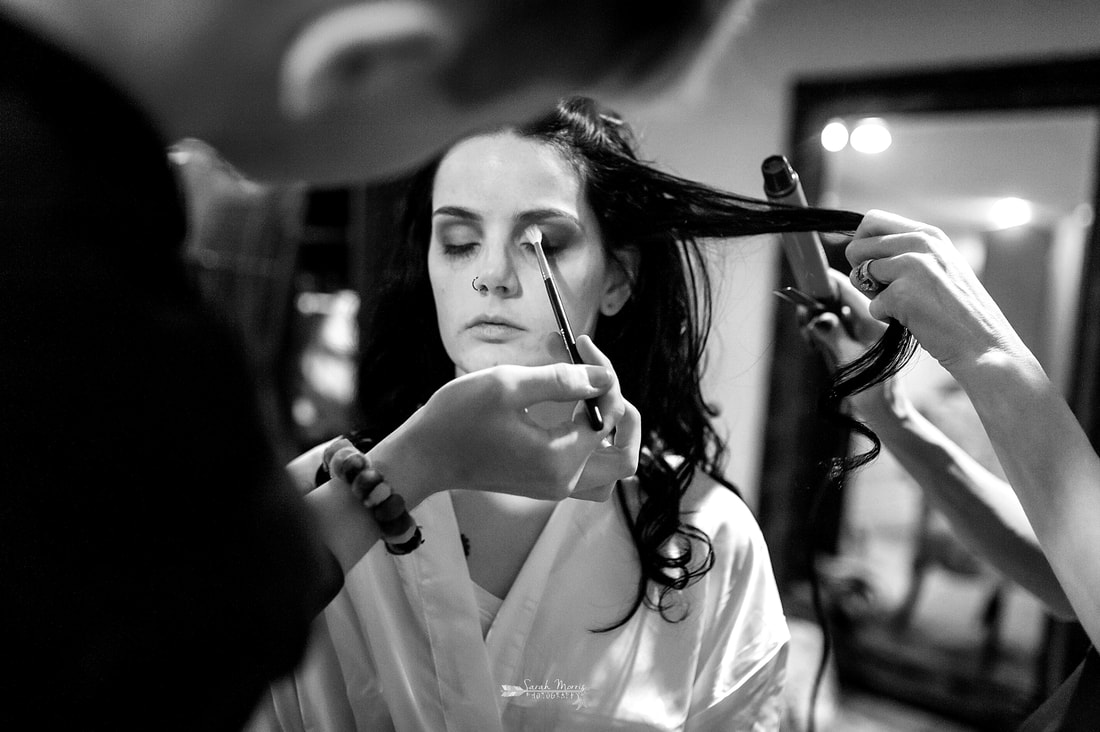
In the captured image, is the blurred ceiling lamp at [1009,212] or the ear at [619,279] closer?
the ear at [619,279]

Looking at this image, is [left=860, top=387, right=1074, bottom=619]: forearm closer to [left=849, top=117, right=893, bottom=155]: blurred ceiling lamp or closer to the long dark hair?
the long dark hair

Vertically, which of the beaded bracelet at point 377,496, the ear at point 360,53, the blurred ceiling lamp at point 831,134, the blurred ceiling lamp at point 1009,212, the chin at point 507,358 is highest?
the blurred ceiling lamp at point 831,134

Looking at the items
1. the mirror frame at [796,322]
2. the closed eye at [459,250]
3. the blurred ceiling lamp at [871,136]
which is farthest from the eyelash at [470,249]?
the blurred ceiling lamp at [871,136]

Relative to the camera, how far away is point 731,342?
668 millimetres

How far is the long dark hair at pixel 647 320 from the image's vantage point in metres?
0.57

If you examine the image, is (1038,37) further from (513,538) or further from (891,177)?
(513,538)

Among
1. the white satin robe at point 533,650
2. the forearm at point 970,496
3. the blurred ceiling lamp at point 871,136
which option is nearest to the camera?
the white satin robe at point 533,650

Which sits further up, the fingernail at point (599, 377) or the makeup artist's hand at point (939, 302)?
the makeup artist's hand at point (939, 302)

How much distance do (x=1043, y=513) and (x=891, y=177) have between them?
1050 mm

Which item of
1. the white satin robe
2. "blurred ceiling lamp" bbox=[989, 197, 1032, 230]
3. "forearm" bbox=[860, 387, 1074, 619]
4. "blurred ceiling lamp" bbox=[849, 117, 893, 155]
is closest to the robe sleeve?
the white satin robe

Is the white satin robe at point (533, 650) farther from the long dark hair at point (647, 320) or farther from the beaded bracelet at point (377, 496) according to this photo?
the beaded bracelet at point (377, 496)

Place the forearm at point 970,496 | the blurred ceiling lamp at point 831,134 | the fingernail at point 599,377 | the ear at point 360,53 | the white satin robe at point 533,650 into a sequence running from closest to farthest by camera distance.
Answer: the ear at point 360,53
the fingernail at point 599,377
the white satin robe at point 533,650
the forearm at point 970,496
the blurred ceiling lamp at point 831,134

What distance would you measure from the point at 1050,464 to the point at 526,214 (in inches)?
13.9

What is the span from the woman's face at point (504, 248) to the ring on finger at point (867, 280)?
0.58 ft
